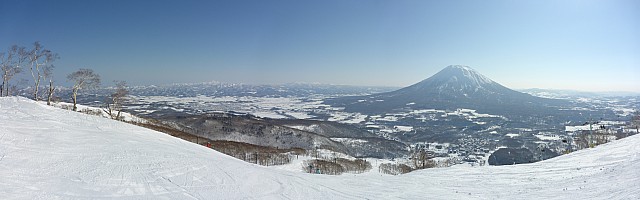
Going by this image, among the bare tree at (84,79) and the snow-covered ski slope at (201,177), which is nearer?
the snow-covered ski slope at (201,177)

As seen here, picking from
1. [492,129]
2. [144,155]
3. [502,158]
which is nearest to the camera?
[144,155]

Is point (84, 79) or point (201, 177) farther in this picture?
point (84, 79)

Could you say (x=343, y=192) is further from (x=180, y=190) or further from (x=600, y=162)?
(x=600, y=162)

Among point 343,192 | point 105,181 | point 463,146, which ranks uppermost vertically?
point 105,181

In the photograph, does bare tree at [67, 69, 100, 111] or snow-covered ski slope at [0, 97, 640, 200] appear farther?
bare tree at [67, 69, 100, 111]

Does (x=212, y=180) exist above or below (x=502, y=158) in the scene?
above

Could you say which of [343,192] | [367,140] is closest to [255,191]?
[343,192]

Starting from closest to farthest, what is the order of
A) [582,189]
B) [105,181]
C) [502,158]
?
1. [105,181]
2. [582,189]
3. [502,158]

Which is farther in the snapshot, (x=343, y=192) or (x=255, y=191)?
(x=343, y=192)
